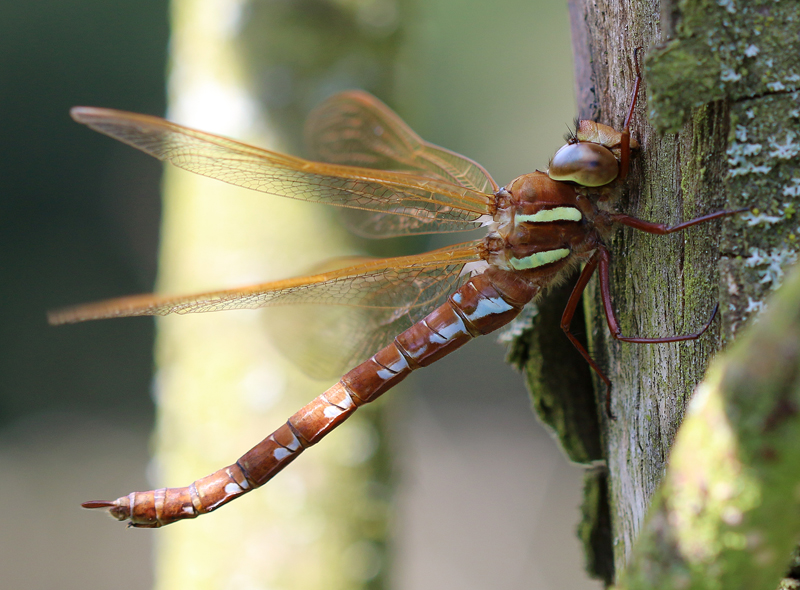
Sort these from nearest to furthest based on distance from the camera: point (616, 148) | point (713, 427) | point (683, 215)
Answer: point (713, 427), point (683, 215), point (616, 148)

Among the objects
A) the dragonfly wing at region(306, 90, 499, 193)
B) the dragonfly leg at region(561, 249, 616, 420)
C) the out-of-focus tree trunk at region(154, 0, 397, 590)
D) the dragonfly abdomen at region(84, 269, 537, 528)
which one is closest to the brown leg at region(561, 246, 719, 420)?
the dragonfly leg at region(561, 249, 616, 420)

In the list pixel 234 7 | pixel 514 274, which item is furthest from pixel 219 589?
pixel 234 7

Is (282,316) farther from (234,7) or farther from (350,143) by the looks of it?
(234,7)

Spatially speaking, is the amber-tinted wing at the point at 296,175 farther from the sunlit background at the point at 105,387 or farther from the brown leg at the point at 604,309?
the sunlit background at the point at 105,387

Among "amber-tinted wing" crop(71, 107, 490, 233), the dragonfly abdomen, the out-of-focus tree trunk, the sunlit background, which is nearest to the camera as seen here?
the dragonfly abdomen

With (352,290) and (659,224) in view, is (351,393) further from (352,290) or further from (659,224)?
(659,224)

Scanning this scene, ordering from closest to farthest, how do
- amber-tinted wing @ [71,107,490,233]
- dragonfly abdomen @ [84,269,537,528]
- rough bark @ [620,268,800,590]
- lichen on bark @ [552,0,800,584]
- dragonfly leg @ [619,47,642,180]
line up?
rough bark @ [620,268,800,590]
lichen on bark @ [552,0,800,584]
dragonfly leg @ [619,47,642,180]
dragonfly abdomen @ [84,269,537,528]
amber-tinted wing @ [71,107,490,233]

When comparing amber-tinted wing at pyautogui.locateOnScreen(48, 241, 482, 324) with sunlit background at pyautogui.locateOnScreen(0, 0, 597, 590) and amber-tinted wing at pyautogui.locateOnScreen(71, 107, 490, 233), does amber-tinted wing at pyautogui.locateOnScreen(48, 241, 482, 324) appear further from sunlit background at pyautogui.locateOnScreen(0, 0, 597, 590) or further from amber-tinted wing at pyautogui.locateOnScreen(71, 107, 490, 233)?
sunlit background at pyautogui.locateOnScreen(0, 0, 597, 590)
